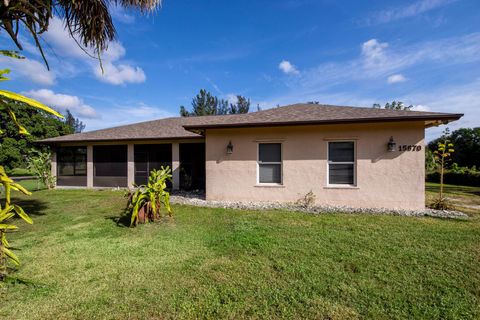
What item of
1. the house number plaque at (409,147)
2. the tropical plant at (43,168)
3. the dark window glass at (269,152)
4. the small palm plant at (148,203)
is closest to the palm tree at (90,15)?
the small palm plant at (148,203)

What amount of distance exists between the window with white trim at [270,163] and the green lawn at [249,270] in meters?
2.53

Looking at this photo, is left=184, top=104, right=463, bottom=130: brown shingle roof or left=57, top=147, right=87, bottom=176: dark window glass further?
left=57, top=147, right=87, bottom=176: dark window glass

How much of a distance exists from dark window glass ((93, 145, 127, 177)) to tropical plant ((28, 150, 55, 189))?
271cm

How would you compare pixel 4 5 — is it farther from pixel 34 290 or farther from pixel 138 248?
pixel 138 248

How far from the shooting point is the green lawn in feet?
9.08

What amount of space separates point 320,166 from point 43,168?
1551 centimetres

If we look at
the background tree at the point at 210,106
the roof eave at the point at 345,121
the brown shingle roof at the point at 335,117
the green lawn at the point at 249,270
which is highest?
the background tree at the point at 210,106

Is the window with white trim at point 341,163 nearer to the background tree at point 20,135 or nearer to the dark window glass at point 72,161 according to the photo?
the dark window glass at point 72,161

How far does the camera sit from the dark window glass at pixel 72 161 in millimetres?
14227

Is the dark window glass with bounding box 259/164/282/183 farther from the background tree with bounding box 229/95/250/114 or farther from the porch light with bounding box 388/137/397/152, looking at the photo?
the background tree with bounding box 229/95/250/114

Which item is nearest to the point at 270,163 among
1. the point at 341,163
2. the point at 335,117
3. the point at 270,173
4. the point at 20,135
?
the point at 270,173

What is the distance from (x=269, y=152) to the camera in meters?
8.64

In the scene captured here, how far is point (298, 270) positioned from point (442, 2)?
9193mm

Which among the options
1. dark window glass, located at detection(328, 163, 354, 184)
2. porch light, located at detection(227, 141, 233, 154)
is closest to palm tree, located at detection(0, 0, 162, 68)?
porch light, located at detection(227, 141, 233, 154)
